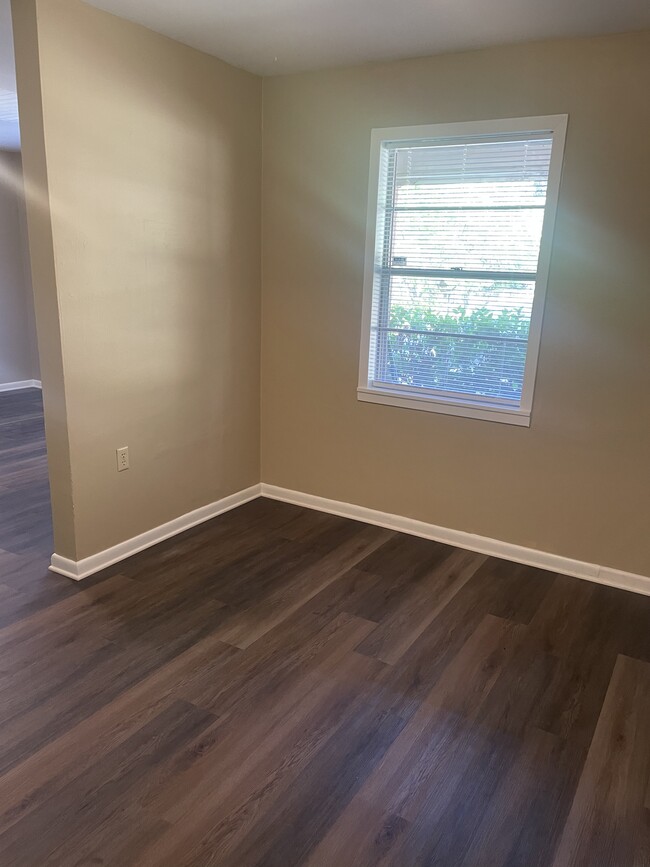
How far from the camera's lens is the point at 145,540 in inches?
128

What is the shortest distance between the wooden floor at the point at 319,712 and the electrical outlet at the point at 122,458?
47 cm

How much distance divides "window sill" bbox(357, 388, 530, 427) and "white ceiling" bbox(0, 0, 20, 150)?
7.63ft

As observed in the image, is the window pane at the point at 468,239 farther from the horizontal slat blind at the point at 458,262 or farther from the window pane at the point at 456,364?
the window pane at the point at 456,364

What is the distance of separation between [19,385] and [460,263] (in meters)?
5.55

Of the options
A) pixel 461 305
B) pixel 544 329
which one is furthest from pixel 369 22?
pixel 544 329

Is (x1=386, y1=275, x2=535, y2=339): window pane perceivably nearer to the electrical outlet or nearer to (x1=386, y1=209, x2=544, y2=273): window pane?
(x1=386, y1=209, x2=544, y2=273): window pane

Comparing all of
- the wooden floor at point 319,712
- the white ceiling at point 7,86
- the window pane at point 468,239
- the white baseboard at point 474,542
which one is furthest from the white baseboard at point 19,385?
the window pane at point 468,239

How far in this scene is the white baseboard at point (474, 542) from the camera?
302 cm

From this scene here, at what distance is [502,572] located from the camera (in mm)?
3121

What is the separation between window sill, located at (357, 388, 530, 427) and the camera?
3.12 meters

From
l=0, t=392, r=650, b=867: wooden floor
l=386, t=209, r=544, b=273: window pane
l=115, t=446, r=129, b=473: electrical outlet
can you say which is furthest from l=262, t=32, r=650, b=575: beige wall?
l=115, t=446, r=129, b=473: electrical outlet

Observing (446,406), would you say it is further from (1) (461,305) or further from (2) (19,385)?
(2) (19,385)

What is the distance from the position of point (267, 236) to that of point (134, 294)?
1027mm

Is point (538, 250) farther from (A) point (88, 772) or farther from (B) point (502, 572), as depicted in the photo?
(A) point (88, 772)
